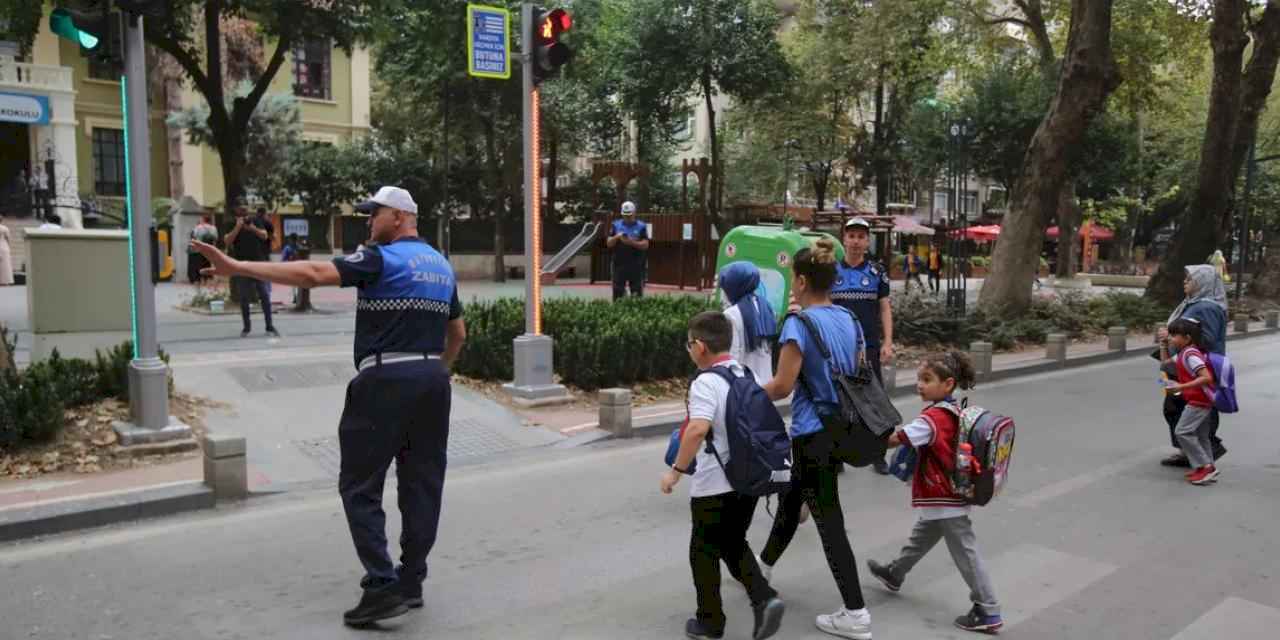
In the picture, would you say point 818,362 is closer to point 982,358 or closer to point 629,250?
point 629,250

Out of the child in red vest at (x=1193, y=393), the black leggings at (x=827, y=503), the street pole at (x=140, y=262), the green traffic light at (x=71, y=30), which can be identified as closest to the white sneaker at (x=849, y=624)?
the black leggings at (x=827, y=503)

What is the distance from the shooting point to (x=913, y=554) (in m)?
4.50

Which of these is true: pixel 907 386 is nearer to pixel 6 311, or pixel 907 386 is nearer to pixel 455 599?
pixel 455 599

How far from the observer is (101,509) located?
18.1 feet

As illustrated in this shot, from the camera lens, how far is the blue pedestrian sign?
873 centimetres

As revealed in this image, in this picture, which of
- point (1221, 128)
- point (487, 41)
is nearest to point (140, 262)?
point (487, 41)

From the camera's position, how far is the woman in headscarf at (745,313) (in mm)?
5320

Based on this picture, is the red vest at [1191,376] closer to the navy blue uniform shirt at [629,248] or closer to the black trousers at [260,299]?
the navy blue uniform shirt at [629,248]

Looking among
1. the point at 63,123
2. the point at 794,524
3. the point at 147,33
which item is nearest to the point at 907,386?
the point at 794,524

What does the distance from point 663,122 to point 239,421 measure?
72.3 ft

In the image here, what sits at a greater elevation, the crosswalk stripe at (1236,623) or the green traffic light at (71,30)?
the green traffic light at (71,30)

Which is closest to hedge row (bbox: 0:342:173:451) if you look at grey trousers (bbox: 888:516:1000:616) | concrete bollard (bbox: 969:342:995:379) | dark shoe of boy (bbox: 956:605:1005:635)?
grey trousers (bbox: 888:516:1000:616)

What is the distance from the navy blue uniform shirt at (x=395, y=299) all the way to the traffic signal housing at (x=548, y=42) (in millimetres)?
5120

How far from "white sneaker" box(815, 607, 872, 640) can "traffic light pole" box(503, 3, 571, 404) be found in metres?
5.15
